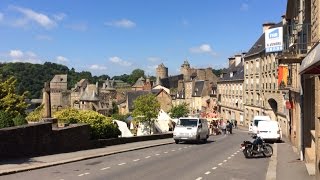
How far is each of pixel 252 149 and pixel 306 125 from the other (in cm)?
356

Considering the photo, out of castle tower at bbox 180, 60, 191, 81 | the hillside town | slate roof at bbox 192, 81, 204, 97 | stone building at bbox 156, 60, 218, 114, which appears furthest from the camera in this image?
castle tower at bbox 180, 60, 191, 81

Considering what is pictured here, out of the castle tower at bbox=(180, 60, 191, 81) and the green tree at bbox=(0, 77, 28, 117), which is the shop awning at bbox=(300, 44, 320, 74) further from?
the castle tower at bbox=(180, 60, 191, 81)

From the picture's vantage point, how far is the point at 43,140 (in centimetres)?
2092

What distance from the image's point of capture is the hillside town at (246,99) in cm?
1805

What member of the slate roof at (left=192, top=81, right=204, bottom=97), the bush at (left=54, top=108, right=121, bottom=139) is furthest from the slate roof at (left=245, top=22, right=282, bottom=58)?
the bush at (left=54, top=108, right=121, bottom=139)

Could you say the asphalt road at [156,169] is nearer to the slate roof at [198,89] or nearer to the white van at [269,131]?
the white van at [269,131]

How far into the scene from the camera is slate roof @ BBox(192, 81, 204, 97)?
10994cm

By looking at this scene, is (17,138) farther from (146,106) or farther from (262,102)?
(262,102)

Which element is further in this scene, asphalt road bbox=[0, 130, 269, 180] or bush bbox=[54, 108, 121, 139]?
bush bbox=[54, 108, 121, 139]

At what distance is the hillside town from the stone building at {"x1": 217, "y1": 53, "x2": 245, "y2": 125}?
7.3 inches

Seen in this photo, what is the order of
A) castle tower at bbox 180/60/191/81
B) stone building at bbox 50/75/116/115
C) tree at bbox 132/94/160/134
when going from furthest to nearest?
castle tower at bbox 180/60/191/81, stone building at bbox 50/75/116/115, tree at bbox 132/94/160/134

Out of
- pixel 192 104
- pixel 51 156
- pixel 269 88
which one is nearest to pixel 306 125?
pixel 51 156

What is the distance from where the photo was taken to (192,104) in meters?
113

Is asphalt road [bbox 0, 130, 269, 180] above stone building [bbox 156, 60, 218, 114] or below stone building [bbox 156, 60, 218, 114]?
below
